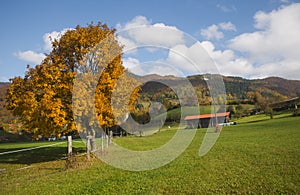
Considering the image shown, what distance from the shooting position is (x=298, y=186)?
8.78 m

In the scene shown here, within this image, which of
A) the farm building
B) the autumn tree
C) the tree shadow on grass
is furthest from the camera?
the farm building

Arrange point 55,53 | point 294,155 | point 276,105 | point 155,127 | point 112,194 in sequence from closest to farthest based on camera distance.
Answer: point 112,194
point 294,155
point 55,53
point 155,127
point 276,105

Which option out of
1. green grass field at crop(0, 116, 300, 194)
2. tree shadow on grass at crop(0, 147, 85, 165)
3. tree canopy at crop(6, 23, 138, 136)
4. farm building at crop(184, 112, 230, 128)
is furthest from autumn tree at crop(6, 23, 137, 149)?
farm building at crop(184, 112, 230, 128)

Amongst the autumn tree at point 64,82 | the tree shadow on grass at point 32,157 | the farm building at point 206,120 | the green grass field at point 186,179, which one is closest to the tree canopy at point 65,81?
the autumn tree at point 64,82

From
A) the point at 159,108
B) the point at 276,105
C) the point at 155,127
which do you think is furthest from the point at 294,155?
the point at 276,105

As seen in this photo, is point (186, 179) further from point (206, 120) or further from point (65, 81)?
point (206, 120)

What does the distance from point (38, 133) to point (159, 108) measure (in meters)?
21.1

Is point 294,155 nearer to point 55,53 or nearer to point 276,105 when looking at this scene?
point 55,53

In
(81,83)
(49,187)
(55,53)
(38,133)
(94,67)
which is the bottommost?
(49,187)

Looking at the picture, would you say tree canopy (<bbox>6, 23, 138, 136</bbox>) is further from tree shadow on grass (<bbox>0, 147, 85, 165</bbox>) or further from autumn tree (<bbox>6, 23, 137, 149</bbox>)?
tree shadow on grass (<bbox>0, 147, 85, 165</bbox>)

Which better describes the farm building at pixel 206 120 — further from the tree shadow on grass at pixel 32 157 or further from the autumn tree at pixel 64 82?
the autumn tree at pixel 64 82

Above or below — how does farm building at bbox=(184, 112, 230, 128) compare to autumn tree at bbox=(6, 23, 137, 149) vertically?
below

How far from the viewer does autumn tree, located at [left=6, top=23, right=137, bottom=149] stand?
17.4 m

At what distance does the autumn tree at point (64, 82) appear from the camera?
683 inches
